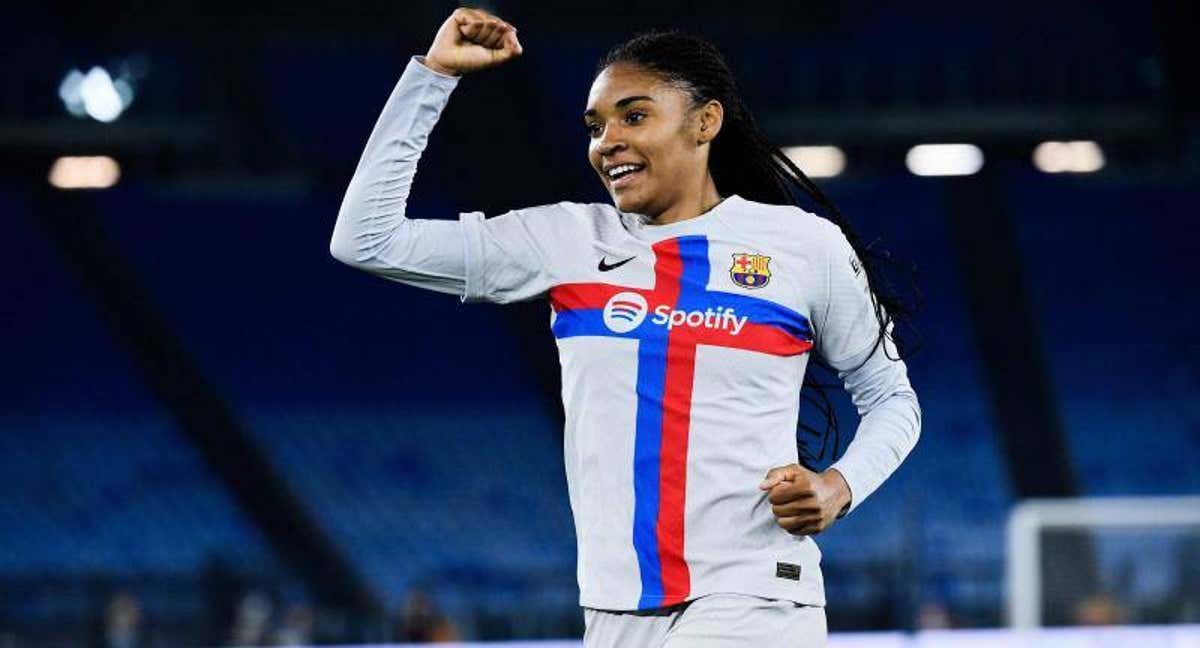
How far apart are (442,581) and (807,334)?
42.9ft

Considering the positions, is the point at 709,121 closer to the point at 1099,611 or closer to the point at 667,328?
the point at 667,328

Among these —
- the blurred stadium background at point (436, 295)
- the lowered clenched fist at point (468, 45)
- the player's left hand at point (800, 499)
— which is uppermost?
the blurred stadium background at point (436, 295)

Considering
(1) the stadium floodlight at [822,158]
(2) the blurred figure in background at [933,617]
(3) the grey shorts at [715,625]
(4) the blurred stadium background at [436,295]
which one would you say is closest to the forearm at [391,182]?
(3) the grey shorts at [715,625]

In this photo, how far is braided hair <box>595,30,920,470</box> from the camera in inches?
100

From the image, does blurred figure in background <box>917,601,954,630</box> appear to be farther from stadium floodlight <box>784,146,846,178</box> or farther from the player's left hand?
stadium floodlight <box>784,146,846,178</box>

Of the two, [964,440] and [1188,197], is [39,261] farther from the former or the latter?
[1188,197]

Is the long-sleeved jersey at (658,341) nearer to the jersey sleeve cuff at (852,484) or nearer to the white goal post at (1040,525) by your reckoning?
the jersey sleeve cuff at (852,484)

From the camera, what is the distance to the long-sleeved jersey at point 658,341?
7.68ft

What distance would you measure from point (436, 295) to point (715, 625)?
1493 centimetres

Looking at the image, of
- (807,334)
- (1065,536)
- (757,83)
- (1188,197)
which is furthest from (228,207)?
(807,334)

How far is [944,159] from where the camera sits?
594 inches

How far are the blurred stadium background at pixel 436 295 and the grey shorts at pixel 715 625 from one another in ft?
34.8

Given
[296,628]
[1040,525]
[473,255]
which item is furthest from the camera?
[296,628]

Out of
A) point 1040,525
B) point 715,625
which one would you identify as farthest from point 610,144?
point 1040,525
